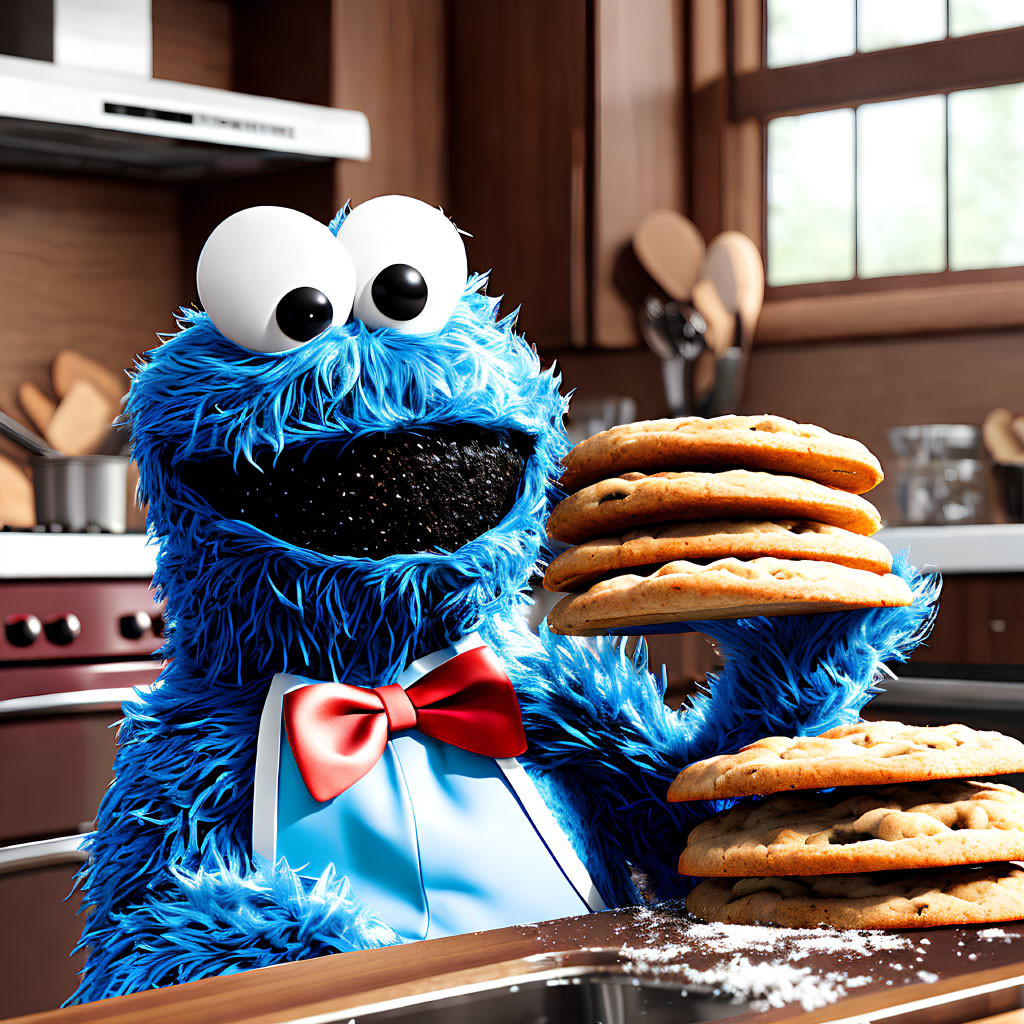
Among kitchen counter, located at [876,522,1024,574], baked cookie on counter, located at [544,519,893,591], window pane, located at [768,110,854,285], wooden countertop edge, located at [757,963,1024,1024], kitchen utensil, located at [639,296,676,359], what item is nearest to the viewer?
wooden countertop edge, located at [757,963,1024,1024]

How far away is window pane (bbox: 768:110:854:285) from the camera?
2516 millimetres

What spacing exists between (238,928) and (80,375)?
6.76 feet

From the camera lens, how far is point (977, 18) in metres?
2.34

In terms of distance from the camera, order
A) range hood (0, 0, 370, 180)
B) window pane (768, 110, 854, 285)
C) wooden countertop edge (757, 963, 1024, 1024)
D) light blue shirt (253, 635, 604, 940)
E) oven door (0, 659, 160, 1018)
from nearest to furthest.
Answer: wooden countertop edge (757, 963, 1024, 1024) → light blue shirt (253, 635, 604, 940) → oven door (0, 659, 160, 1018) → range hood (0, 0, 370, 180) → window pane (768, 110, 854, 285)

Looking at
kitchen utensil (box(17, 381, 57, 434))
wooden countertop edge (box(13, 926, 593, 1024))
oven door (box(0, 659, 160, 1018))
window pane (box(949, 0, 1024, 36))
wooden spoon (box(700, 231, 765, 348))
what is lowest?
oven door (box(0, 659, 160, 1018))

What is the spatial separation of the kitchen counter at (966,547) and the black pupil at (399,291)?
1.16 meters

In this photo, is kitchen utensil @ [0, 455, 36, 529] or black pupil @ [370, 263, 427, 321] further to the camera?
kitchen utensil @ [0, 455, 36, 529]

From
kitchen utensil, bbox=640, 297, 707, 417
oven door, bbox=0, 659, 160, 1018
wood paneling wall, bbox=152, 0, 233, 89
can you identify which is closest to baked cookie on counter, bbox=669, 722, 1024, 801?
oven door, bbox=0, 659, 160, 1018

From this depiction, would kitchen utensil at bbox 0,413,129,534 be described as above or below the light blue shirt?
above

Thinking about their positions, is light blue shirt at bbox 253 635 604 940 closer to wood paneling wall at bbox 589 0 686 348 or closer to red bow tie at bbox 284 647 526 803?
red bow tie at bbox 284 647 526 803

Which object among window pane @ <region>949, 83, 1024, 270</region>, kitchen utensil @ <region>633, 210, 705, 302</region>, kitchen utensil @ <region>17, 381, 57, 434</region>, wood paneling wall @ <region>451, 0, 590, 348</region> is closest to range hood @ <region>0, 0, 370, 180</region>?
wood paneling wall @ <region>451, 0, 590, 348</region>

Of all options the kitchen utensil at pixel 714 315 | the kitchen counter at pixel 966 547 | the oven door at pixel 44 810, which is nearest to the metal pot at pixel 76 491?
the oven door at pixel 44 810

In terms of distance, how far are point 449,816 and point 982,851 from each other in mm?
330

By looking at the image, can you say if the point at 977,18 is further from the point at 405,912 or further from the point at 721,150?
the point at 405,912
